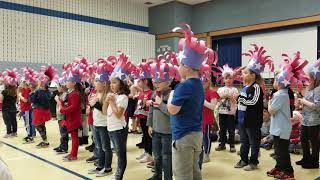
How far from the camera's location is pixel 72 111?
457 centimetres

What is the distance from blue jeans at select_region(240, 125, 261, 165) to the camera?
160 inches

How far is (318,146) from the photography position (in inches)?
169

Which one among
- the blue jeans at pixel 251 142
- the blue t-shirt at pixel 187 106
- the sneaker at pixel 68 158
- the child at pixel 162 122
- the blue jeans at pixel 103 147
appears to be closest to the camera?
the blue t-shirt at pixel 187 106

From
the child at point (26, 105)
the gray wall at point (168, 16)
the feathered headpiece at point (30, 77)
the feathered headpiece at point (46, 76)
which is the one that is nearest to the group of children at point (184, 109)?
the feathered headpiece at point (46, 76)

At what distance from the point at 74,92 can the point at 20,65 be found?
5888 mm

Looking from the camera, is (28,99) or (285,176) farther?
(28,99)

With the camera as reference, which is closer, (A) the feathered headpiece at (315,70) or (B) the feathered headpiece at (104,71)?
(B) the feathered headpiece at (104,71)

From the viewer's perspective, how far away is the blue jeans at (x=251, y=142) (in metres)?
4.06

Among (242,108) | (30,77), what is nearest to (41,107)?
(30,77)

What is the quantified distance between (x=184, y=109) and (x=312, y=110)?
100 inches

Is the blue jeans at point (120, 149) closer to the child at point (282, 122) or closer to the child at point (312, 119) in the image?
the child at point (282, 122)

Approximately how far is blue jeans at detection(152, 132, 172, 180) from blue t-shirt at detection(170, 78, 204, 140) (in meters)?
0.68

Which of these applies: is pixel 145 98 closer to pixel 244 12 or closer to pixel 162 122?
pixel 162 122

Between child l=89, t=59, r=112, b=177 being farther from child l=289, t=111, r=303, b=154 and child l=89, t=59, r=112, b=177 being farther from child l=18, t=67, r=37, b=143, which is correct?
child l=289, t=111, r=303, b=154
